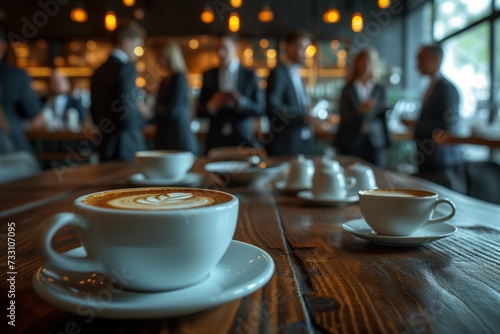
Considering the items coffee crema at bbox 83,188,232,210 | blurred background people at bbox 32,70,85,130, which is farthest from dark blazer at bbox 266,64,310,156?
blurred background people at bbox 32,70,85,130

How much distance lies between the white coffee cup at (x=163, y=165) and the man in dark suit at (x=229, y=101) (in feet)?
5.97


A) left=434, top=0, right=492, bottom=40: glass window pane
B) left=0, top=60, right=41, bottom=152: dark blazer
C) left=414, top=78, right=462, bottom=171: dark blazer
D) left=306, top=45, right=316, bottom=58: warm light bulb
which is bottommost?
left=414, top=78, right=462, bottom=171: dark blazer

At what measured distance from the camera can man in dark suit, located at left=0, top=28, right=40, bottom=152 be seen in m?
3.32

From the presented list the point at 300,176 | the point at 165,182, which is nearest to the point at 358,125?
the point at 300,176

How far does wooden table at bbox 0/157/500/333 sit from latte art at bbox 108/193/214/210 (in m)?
0.11

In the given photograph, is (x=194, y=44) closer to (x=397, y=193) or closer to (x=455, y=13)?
(x=455, y=13)

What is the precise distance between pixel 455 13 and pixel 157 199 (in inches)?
265

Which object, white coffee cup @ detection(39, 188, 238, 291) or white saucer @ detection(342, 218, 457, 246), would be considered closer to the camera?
white coffee cup @ detection(39, 188, 238, 291)

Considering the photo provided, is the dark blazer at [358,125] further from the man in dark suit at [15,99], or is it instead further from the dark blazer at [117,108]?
the man in dark suit at [15,99]

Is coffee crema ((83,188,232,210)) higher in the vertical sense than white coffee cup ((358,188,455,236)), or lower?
higher

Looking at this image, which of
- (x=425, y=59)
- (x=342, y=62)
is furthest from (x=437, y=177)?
(x=342, y=62)

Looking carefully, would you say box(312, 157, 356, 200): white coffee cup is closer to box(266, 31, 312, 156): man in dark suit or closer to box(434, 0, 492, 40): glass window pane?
box(266, 31, 312, 156): man in dark suit

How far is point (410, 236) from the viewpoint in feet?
2.44

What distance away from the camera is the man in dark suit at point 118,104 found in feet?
9.51
